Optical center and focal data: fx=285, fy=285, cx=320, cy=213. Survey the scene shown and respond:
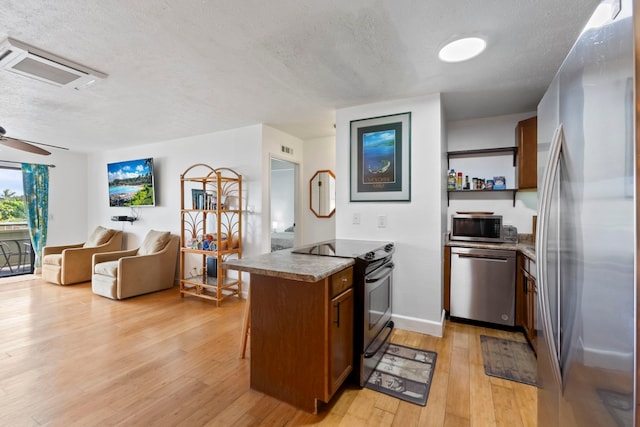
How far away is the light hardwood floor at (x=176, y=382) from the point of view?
171cm

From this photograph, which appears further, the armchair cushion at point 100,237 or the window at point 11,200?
the armchair cushion at point 100,237

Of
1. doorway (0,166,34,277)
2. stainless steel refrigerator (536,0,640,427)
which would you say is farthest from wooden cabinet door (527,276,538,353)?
doorway (0,166,34,277)

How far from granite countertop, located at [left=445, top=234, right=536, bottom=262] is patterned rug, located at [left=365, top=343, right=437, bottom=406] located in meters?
1.19

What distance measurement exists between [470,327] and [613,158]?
9.39 ft

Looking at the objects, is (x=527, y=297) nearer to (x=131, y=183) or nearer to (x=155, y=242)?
(x=155, y=242)

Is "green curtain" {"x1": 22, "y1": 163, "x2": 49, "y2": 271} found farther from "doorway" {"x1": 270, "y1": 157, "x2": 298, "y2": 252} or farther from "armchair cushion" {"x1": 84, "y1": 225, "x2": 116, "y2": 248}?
"doorway" {"x1": 270, "y1": 157, "x2": 298, "y2": 252}

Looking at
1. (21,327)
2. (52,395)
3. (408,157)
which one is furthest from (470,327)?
(21,327)

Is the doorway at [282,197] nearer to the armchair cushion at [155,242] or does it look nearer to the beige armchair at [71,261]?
the armchair cushion at [155,242]

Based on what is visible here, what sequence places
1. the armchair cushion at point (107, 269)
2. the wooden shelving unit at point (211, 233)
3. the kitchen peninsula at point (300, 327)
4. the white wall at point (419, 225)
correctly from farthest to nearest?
the armchair cushion at point (107, 269), the wooden shelving unit at point (211, 233), the white wall at point (419, 225), the kitchen peninsula at point (300, 327)

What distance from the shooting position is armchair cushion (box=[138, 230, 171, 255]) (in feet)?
14.5

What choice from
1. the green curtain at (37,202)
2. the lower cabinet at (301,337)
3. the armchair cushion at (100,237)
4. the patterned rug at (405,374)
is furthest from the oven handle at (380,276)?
the green curtain at (37,202)

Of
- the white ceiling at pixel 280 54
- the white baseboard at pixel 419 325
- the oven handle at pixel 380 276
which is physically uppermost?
the white ceiling at pixel 280 54

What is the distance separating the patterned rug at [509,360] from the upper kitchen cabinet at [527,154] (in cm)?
164

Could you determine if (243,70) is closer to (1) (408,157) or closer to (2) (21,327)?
(1) (408,157)
